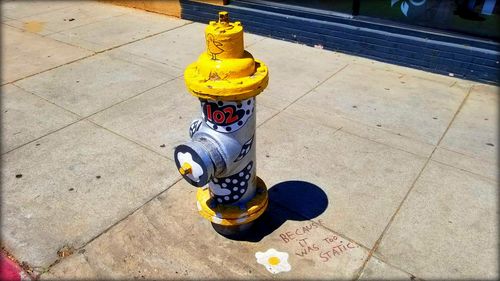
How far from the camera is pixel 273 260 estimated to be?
109 inches

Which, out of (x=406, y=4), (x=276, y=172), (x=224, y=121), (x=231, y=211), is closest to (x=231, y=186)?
(x=231, y=211)

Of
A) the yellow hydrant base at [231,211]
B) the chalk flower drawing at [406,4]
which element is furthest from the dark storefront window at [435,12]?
the yellow hydrant base at [231,211]

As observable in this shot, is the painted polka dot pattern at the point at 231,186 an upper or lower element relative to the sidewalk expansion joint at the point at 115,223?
upper

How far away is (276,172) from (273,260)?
1.04m

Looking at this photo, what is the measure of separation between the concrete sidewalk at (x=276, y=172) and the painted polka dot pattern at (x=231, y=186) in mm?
391

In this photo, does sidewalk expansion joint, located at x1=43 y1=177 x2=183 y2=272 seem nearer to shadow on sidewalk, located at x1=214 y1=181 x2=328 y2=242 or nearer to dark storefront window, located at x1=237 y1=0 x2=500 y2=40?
shadow on sidewalk, located at x1=214 y1=181 x2=328 y2=242

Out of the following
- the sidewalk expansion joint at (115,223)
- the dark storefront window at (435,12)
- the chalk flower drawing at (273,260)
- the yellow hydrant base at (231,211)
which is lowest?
the chalk flower drawing at (273,260)

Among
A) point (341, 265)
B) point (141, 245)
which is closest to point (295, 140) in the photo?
point (341, 265)

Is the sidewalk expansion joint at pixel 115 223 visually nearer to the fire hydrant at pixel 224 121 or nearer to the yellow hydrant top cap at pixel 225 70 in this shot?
the fire hydrant at pixel 224 121

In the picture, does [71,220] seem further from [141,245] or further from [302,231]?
[302,231]

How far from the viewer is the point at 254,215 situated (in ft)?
9.06

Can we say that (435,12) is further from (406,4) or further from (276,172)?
(276,172)

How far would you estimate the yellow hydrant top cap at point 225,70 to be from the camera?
2244mm

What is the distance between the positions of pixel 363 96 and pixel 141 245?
331 cm
